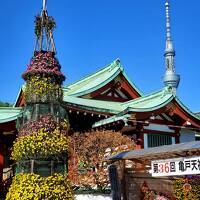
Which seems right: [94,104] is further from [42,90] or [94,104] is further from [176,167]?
[42,90]

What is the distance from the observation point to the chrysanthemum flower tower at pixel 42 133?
1025cm

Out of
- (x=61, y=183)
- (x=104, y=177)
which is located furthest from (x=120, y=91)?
(x=61, y=183)

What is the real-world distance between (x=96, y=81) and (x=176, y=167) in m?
14.1

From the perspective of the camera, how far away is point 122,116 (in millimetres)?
19656

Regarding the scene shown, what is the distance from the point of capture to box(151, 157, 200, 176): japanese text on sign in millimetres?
11180

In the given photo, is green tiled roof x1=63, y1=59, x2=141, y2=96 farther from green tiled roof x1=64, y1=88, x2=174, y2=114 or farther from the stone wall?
the stone wall

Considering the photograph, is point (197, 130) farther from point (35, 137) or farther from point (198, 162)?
point (35, 137)

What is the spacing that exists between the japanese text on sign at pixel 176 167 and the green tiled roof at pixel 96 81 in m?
11.3

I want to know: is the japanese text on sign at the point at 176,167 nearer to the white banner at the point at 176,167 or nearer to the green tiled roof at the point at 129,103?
the white banner at the point at 176,167

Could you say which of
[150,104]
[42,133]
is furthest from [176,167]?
[150,104]

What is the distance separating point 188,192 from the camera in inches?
477

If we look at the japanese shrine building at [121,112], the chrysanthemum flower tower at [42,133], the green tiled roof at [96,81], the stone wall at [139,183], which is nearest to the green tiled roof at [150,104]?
the japanese shrine building at [121,112]

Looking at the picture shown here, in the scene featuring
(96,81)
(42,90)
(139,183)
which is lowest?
(139,183)

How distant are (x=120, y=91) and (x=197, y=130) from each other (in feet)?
17.1
